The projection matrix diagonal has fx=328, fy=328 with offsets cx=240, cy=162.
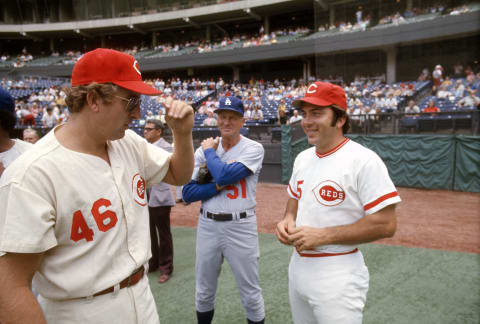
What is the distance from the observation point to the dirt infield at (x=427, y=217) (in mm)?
5531

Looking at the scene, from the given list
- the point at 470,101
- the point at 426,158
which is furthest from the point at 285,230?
the point at 470,101

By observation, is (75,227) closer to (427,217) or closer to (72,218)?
(72,218)

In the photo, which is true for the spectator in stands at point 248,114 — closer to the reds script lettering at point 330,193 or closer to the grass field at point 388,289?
the grass field at point 388,289

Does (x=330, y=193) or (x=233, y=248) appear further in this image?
(x=233, y=248)

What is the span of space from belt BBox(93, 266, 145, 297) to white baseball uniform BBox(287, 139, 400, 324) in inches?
36.7

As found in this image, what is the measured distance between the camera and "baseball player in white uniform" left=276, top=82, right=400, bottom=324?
180 centimetres

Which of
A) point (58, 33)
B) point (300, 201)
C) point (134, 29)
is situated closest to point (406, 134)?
point (300, 201)

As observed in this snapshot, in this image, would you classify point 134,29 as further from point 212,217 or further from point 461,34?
point 212,217

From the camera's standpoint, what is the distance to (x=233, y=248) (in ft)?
9.01

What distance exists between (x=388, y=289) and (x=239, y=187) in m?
2.33

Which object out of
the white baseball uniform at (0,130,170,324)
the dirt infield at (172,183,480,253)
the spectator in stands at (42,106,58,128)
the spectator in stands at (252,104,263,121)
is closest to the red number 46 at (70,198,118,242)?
the white baseball uniform at (0,130,170,324)

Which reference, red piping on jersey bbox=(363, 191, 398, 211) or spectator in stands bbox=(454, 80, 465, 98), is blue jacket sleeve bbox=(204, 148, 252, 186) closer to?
red piping on jersey bbox=(363, 191, 398, 211)

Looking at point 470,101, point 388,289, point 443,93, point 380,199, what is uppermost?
point 443,93

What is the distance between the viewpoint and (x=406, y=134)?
391 inches
